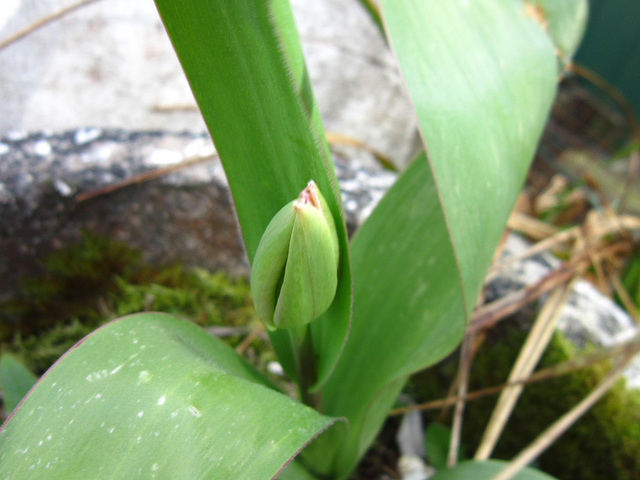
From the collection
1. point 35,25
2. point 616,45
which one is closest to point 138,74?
point 35,25

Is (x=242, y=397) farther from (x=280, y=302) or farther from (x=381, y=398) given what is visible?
(x=381, y=398)

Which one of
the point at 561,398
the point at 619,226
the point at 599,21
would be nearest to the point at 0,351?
the point at 561,398

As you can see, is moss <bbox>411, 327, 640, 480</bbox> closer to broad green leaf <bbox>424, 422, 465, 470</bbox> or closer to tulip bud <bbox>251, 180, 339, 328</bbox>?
broad green leaf <bbox>424, 422, 465, 470</bbox>

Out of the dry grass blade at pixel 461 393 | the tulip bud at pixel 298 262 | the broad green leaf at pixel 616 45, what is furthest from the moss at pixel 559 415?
the broad green leaf at pixel 616 45

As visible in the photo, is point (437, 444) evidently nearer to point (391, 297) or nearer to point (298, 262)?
point (391, 297)

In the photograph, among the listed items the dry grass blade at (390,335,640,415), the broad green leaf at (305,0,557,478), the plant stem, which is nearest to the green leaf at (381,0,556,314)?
the broad green leaf at (305,0,557,478)

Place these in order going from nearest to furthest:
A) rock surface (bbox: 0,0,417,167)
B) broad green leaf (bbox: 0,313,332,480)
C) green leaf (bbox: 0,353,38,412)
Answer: broad green leaf (bbox: 0,313,332,480), green leaf (bbox: 0,353,38,412), rock surface (bbox: 0,0,417,167)
